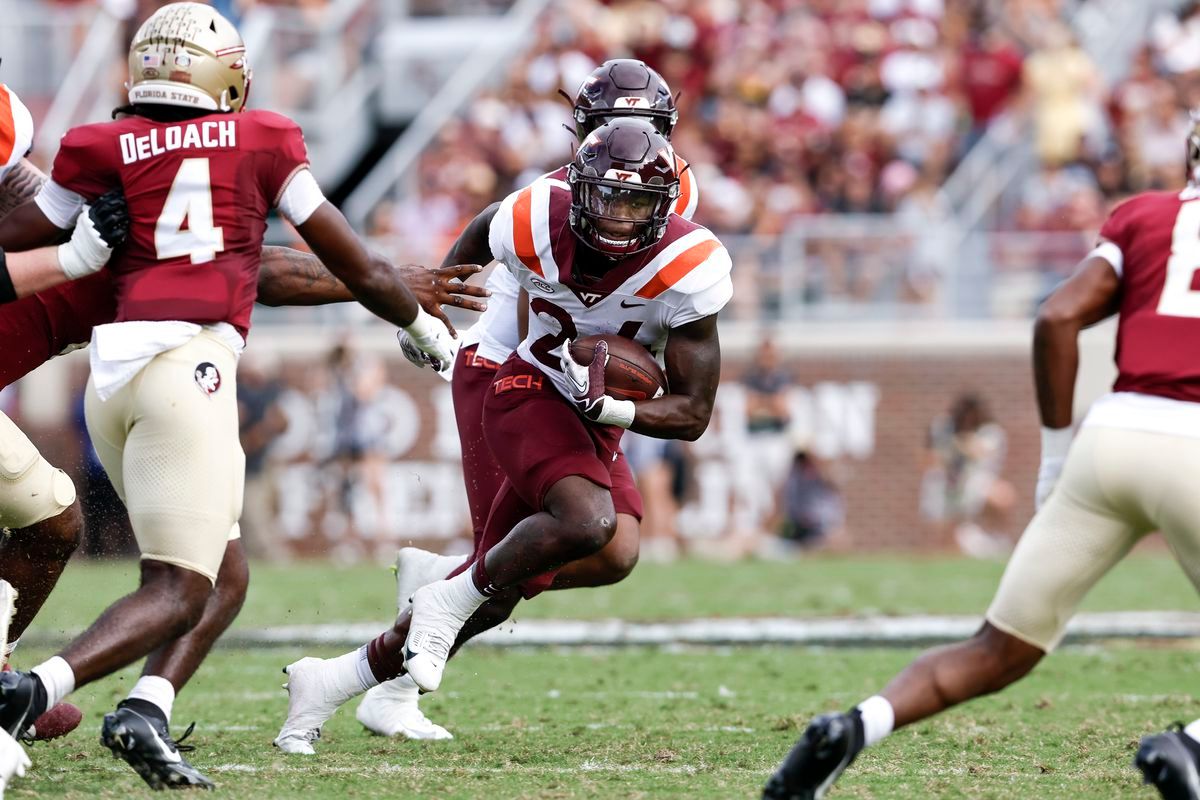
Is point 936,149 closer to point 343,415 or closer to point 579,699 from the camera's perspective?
point 343,415

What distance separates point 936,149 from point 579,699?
9533 millimetres

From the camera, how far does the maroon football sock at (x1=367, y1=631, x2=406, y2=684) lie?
503 cm

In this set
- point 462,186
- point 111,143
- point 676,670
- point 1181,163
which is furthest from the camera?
point 462,186

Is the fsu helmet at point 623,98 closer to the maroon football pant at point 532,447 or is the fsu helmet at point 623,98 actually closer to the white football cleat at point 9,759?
the maroon football pant at point 532,447

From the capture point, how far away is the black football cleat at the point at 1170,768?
3773 millimetres

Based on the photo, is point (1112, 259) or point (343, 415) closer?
point (1112, 259)

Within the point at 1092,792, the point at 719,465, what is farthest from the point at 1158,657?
the point at 719,465

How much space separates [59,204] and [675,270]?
5.41 feet

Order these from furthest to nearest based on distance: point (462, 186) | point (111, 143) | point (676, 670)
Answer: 1. point (462, 186)
2. point (676, 670)
3. point (111, 143)

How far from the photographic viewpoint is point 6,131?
15.5 feet

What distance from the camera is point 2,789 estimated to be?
4.02 metres

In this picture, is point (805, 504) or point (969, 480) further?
point (969, 480)

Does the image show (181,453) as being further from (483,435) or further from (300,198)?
(483,435)

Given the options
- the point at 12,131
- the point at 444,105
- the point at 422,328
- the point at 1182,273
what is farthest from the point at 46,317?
the point at 444,105
